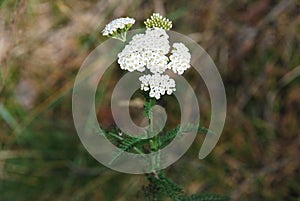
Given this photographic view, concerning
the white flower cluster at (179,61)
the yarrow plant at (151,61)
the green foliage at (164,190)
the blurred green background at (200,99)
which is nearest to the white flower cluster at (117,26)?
the yarrow plant at (151,61)

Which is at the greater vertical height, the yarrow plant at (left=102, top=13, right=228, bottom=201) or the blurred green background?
the blurred green background

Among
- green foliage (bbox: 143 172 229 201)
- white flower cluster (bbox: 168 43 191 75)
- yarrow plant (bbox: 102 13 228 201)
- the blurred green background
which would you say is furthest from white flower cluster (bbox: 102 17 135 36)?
the blurred green background

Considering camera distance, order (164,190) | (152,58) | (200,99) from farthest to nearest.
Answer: (200,99) < (164,190) < (152,58)


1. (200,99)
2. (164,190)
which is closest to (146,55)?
(164,190)

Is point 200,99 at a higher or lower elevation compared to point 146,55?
higher

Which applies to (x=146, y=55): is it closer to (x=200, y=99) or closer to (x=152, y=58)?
(x=152, y=58)

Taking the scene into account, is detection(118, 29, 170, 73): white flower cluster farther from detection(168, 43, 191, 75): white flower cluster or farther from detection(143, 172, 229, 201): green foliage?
detection(143, 172, 229, 201): green foliage

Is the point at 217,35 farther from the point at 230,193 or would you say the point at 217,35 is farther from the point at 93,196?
the point at 93,196

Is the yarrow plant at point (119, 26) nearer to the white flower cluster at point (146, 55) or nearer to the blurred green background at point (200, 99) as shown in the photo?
the white flower cluster at point (146, 55)
